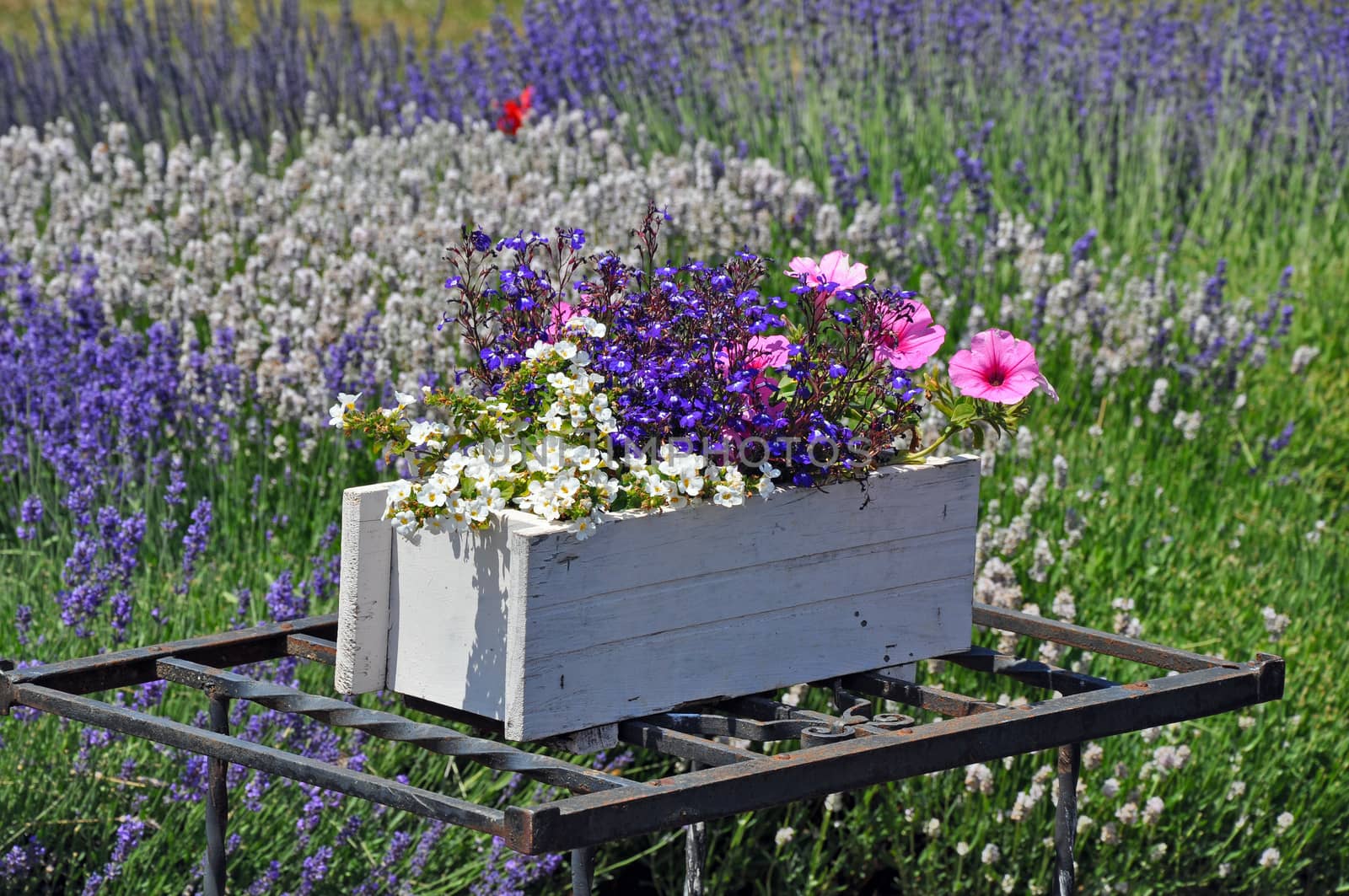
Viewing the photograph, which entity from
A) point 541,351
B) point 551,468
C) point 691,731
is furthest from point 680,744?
point 541,351

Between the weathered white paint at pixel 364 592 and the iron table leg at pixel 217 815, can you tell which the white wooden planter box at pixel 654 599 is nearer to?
the weathered white paint at pixel 364 592

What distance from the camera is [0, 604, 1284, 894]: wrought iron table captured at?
1566 mm

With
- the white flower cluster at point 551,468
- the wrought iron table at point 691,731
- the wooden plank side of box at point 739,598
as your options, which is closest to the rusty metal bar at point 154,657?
the wrought iron table at point 691,731

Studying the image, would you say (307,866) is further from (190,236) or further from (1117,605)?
(190,236)

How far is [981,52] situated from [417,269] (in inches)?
126

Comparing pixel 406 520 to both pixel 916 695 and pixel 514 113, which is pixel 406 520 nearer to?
pixel 916 695

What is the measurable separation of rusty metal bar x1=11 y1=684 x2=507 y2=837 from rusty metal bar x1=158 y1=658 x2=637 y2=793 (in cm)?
6

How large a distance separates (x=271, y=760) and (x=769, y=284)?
3350mm

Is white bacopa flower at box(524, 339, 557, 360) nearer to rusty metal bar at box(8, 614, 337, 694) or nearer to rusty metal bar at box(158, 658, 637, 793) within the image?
rusty metal bar at box(158, 658, 637, 793)

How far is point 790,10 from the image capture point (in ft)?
24.0

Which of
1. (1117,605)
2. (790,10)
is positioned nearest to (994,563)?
(1117,605)

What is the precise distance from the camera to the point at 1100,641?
2.15 m

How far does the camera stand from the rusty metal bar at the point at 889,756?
1.53 meters

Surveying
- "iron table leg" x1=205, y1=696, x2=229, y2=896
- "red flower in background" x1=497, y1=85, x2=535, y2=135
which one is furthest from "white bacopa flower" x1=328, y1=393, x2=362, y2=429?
"red flower in background" x1=497, y1=85, x2=535, y2=135
